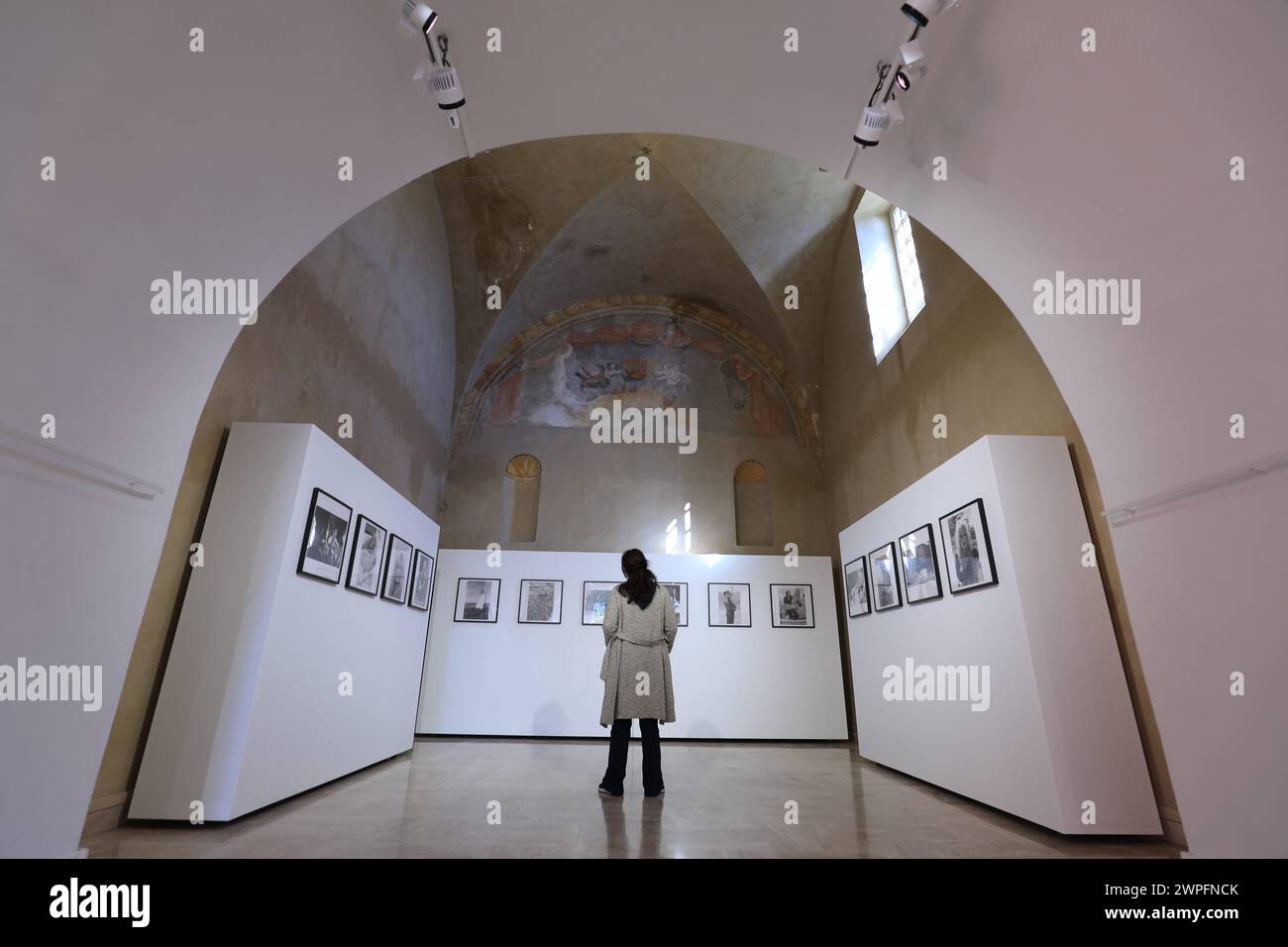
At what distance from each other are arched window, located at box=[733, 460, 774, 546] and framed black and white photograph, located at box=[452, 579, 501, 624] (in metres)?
4.96

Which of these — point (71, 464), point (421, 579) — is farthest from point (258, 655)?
point (421, 579)

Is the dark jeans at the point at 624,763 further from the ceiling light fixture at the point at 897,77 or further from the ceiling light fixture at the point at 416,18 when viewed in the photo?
the ceiling light fixture at the point at 416,18

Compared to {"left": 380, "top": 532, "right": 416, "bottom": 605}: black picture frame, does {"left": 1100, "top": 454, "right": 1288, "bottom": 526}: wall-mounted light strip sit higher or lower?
lower

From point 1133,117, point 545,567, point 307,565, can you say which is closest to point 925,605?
point 1133,117

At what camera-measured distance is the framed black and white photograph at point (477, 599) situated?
11.0 metres

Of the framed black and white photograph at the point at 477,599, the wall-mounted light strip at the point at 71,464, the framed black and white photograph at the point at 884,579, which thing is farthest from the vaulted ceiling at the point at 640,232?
the wall-mounted light strip at the point at 71,464

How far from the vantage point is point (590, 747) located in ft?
29.8

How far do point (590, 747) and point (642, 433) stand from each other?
21.7ft

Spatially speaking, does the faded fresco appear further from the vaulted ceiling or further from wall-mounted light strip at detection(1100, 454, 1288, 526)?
wall-mounted light strip at detection(1100, 454, 1288, 526)

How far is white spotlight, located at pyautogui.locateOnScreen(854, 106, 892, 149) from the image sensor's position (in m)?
3.24

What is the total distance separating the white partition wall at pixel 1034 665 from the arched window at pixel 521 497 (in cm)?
833

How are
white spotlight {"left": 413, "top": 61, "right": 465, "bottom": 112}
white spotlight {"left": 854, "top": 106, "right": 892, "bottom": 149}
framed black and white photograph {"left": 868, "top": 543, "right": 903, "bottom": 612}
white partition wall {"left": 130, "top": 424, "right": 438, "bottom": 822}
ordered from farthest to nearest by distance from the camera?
1. framed black and white photograph {"left": 868, "top": 543, "right": 903, "bottom": 612}
2. white partition wall {"left": 130, "top": 424, "right": 438, "bottom": 822}
3. white spotlight {"left": 854, "top": 106, "right": 892, "bottom": 149}
4. white spotlight {"left": 413, "top": 61, "right": 465, "bottom": 112}

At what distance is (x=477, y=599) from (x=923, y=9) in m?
10.3

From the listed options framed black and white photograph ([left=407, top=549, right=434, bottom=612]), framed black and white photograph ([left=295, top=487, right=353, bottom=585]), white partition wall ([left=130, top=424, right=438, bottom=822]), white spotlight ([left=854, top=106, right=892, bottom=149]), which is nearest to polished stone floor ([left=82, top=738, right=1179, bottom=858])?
white partition wall ([left=130, top=424, right=438, bottom=822])
